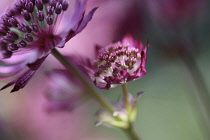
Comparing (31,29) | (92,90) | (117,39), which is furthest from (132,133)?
(117,39)

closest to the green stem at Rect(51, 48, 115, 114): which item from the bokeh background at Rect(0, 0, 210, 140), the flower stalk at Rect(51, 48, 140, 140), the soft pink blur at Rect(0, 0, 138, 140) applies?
the flower stalk at Rect(51, 48, 140, 140)

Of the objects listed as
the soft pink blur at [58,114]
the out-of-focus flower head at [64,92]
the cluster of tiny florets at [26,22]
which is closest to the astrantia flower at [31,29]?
the cluster of tiny florets at [26,22]

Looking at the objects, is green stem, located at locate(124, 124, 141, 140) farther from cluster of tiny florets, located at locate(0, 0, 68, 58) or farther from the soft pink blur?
the soft pink blur

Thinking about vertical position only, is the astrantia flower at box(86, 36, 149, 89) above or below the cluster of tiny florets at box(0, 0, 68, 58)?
below

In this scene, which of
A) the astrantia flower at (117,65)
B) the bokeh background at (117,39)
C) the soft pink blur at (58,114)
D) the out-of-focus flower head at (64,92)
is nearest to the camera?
the astrantia flower at (117,65)

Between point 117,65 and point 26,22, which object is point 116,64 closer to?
point 117,65

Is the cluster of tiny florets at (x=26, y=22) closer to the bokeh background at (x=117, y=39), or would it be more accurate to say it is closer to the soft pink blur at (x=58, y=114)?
the bokeh background at (x=117, y=39)
